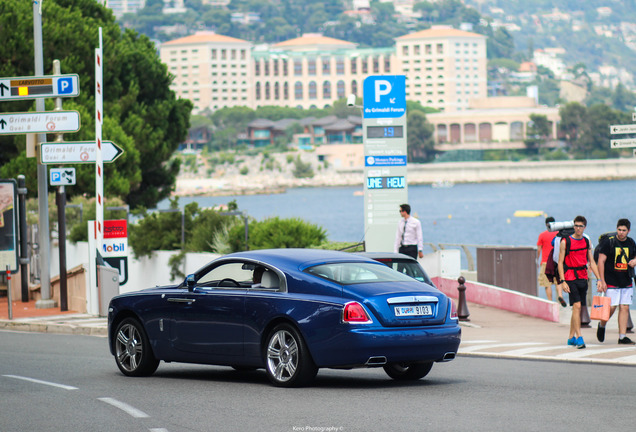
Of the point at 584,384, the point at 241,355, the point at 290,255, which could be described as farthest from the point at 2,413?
the point at 584,384

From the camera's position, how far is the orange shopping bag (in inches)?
616

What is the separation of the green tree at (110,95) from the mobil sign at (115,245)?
17888 mm

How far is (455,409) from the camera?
1007cm

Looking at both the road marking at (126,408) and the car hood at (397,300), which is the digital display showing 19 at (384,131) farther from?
the road marking at (126,408)

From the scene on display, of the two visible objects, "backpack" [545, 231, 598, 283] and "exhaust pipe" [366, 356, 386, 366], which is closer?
"exhaust pipe" [366, 356, 386, 366]

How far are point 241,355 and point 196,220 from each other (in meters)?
19.3

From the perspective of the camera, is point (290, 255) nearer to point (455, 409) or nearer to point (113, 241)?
point (455, 409)

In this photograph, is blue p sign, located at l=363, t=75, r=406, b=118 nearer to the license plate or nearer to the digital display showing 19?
the digital display showing 19

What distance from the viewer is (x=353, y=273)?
11734 mm

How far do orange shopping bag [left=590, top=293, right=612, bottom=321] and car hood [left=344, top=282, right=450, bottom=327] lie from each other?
15.4ft

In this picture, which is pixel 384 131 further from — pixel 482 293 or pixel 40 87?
pixel 40 87

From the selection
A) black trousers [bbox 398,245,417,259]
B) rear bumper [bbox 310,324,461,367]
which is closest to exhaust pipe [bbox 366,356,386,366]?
rear bumper [bbox 310,324,461,367]

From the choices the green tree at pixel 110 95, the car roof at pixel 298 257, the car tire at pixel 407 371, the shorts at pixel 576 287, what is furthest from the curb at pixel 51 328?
the green tree at pixel 110 95

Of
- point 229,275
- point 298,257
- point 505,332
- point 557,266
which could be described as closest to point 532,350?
point 557,266
